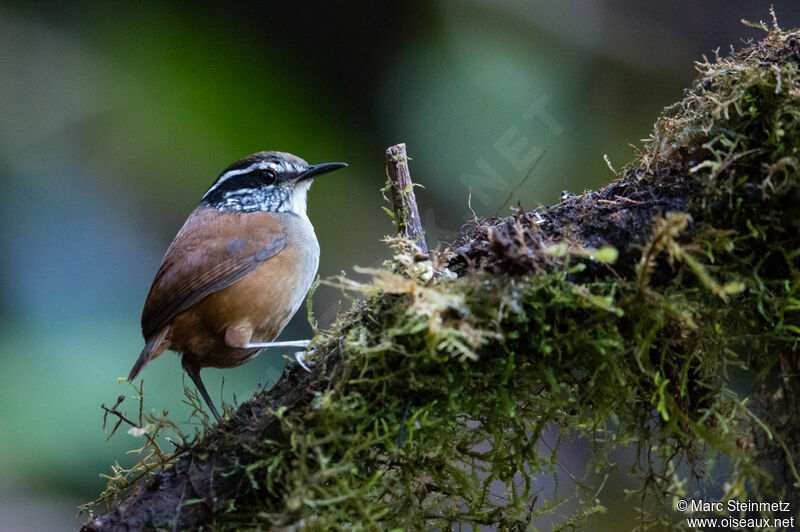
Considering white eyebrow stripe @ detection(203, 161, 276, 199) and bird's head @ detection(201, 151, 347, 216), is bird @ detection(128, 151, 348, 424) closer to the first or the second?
bird's head @ detection(201, 151, 347, 216)

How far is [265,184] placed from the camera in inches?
139

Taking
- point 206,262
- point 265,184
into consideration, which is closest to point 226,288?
point 206,262

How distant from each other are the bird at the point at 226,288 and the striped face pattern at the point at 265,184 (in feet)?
0.54

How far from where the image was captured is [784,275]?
5.63ft

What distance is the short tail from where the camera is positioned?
2727 mm

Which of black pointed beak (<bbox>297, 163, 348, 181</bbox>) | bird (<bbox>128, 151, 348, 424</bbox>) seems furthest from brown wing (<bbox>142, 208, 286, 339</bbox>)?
black pointed beak (<bbox>297, 163, 348, 181</bbox>)

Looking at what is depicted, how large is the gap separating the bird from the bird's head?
17 centimetres

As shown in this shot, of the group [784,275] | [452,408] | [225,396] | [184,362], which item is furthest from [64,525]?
[784,275]

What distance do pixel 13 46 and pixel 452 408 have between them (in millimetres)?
4670

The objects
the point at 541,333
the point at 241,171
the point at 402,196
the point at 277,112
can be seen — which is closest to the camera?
the point at 541,333

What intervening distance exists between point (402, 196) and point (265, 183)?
1490 millimetres

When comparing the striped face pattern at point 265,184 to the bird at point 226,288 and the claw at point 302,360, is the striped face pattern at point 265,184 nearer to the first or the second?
the bird at point 226,288

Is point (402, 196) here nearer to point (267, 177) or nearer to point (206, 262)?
point (206, 262)
